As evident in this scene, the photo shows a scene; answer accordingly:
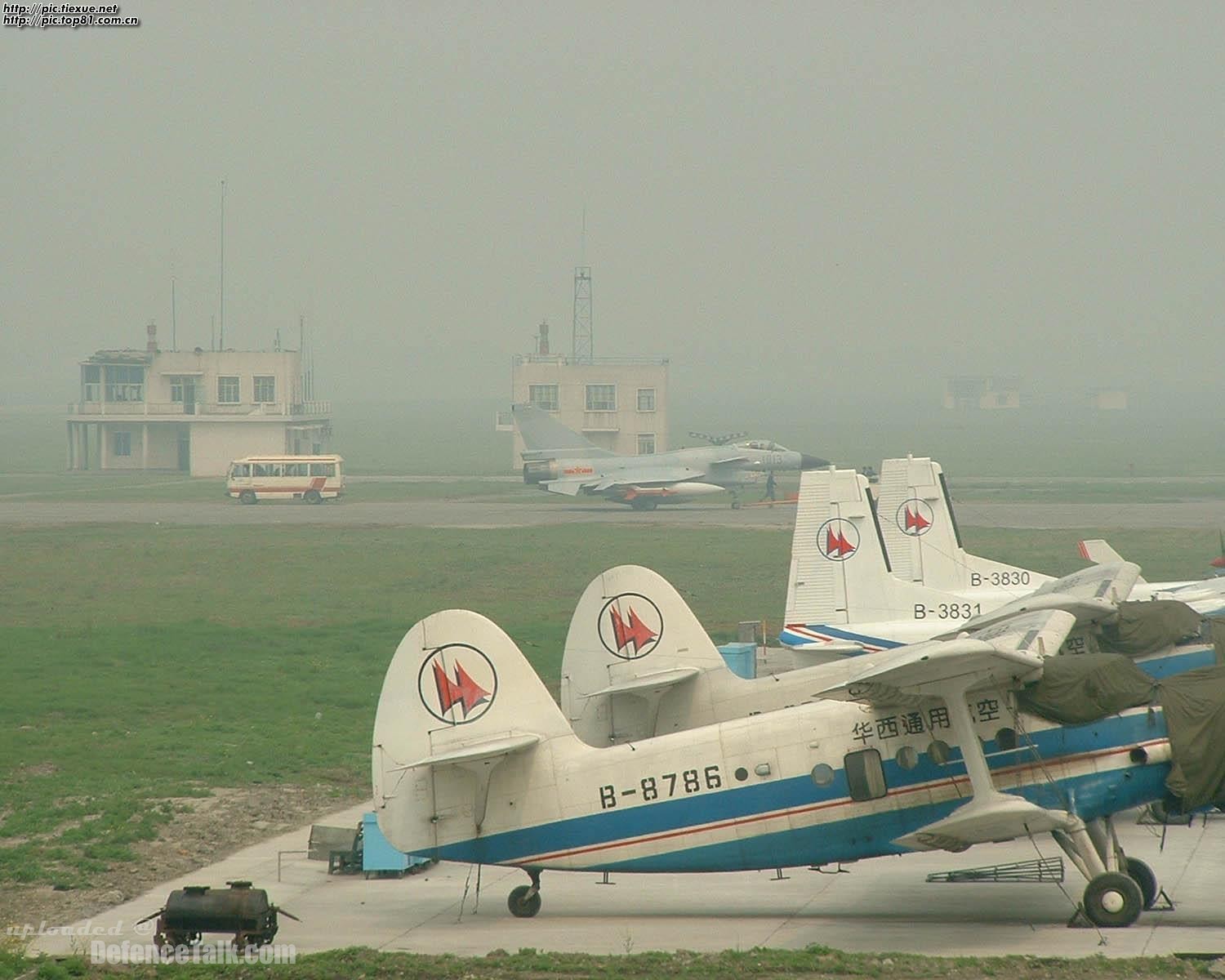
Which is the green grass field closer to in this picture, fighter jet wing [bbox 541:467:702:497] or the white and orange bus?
fighter jet wing [bbox 541:467:702:497]

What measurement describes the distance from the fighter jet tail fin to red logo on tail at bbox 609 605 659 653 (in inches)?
2863

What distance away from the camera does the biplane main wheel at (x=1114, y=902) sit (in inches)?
671

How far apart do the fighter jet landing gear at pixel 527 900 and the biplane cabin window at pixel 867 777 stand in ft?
12.4

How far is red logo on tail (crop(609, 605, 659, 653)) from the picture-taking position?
70.1 feet

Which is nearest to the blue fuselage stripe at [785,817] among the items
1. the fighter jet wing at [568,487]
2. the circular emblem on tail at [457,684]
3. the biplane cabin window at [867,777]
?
the biplane cabin window at [867,777]

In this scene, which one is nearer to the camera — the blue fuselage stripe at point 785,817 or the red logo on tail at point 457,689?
the blue fuselage stripe at point 785,817

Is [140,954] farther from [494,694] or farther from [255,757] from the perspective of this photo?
[255,757]

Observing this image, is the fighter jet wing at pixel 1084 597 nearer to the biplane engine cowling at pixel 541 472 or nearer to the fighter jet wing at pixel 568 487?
the fighter jet wing at pixel 568 487

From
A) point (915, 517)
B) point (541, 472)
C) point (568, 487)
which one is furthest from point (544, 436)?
point (915, 517)

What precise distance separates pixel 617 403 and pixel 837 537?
3515 inches

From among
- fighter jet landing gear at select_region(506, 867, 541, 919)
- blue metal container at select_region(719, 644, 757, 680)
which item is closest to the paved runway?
blue metal container at select_region(719, 644, 757, 680)

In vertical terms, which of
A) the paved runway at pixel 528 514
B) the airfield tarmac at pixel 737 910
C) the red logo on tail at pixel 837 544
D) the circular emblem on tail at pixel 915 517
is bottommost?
the airfield tarmac at pixel 737 910

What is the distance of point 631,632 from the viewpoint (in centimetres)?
2139

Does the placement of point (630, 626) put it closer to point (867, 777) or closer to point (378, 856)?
point (378, 856)
